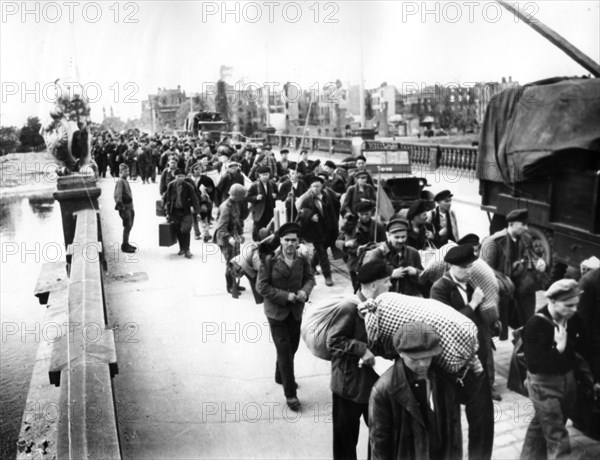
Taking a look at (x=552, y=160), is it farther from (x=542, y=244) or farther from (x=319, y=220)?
(x=319, y=220)

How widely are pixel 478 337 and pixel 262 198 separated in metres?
7.18

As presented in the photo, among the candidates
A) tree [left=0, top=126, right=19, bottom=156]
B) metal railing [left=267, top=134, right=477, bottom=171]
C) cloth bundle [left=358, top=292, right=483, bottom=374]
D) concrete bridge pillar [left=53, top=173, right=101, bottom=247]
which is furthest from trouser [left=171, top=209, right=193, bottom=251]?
cloth bundle [left=358, top=292, right=483, bottom=374]

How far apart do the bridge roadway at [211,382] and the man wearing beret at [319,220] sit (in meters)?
0.63

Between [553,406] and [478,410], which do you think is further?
[553,406]

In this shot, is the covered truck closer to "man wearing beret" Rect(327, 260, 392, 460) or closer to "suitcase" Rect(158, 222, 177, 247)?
"man wearing beret" Rect(327, 260, 392, 460)

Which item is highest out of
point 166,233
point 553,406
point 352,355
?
point 352,355

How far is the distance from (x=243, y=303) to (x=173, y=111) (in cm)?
8062

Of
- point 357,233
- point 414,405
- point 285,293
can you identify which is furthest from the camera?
point 357,233

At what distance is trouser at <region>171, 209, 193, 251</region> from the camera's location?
12164mm

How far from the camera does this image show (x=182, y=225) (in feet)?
40.7

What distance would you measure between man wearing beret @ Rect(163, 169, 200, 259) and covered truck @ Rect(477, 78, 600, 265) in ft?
19.6

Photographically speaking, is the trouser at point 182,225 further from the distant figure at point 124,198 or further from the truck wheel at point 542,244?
the truck wheel at point 542,244

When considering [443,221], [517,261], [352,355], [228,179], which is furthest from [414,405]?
[228,179]

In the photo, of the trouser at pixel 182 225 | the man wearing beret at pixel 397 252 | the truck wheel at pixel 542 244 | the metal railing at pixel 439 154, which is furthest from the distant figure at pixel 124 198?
the truck wheel at pixel 542 244
